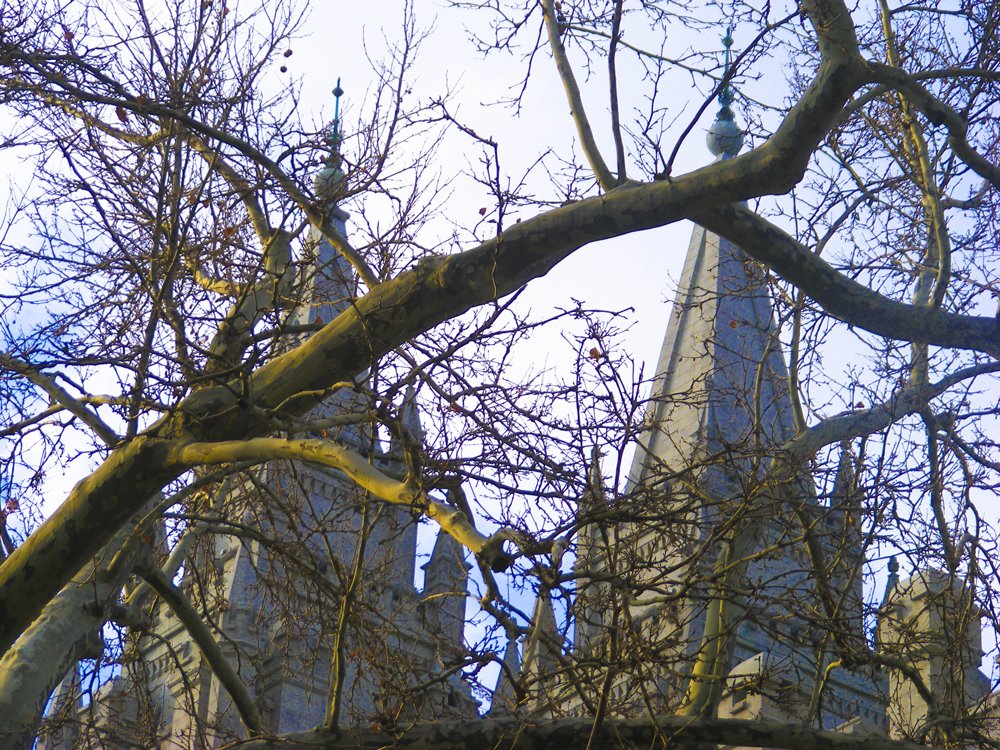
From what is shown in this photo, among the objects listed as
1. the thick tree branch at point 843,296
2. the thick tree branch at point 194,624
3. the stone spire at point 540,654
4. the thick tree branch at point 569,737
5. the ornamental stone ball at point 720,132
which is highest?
the ornamental stone ball at point 720,132

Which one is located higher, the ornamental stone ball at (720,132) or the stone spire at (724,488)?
the ornamental stone ball at (720,132)

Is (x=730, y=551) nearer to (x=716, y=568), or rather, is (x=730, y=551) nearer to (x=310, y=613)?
(x=716, y=568)

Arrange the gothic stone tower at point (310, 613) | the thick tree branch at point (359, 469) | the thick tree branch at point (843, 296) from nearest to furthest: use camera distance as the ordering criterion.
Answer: the thick tree branch at point (359, 469), the gothic stone tower at point (310, 613), the thick tree branch at point (843, 296)

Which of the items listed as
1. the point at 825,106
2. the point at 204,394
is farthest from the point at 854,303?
the point at 204,394

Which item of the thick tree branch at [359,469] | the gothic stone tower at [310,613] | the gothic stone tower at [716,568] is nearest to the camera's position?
the thick tree branch at [359,469]

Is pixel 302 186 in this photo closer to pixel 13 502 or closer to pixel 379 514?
pixel 379 514

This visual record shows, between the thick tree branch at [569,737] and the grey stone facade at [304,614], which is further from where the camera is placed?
the grey stone facade at [304,614]

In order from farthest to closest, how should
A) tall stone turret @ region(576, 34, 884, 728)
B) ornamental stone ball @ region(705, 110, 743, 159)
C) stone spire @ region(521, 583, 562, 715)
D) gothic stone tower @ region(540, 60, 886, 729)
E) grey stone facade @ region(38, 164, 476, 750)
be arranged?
ornamental stone ball @ region(705, 110, 743, 159), grey stone facade @ region(38, 164, 476, 750), tall stone turret @ region(576, 34, 884, 728), gothic stone tower @ region(540, 60, 886, 729), stone spire @ region(521, 583, 562, 715)

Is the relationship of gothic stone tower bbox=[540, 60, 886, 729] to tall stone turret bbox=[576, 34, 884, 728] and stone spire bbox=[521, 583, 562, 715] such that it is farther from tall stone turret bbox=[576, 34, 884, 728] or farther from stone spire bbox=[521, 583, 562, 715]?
→ stone spire bbox=[521, 583, 562, 715]

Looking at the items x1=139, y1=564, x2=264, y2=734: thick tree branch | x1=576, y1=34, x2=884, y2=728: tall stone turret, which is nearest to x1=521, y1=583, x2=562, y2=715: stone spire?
x1=576, y1=34, x2=884, y2=728: tall stone turret

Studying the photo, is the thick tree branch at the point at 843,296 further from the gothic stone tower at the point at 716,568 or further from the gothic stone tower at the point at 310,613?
the gothic stone tower at the point at 310,613

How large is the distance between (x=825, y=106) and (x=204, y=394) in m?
4.13

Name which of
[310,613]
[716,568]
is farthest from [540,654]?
[310,613]

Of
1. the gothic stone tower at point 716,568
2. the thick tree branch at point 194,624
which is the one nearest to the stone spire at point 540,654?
the gothic stone tower at point 716,568
